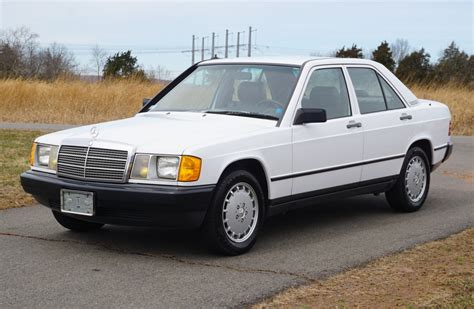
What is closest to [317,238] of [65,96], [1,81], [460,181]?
[460,181]

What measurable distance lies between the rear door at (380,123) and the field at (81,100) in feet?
44.6

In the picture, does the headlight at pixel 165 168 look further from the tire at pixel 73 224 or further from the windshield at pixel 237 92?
the tire at pixel 73 224

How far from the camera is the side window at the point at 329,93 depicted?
6883mm

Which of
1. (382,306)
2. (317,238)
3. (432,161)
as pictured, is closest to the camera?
(382,306)

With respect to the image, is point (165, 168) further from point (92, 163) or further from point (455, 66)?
point (455, 66)

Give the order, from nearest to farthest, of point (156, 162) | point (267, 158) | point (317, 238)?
point (156, 162)
point (267, 158)
point (317, 238)

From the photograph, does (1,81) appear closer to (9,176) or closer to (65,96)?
(65,96)

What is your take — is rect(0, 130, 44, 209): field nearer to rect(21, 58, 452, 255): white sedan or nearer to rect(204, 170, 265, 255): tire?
rect(21, 58, 452, 255): white sedan

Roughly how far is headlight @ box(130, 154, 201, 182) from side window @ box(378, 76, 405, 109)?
311 cm

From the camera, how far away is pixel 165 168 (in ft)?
18.4

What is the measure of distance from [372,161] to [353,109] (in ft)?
1.91

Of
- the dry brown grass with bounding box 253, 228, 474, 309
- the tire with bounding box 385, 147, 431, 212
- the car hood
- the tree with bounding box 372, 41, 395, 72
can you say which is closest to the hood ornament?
the car hood

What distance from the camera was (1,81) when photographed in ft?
76.9

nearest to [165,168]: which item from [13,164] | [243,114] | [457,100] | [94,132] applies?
[94,132]
